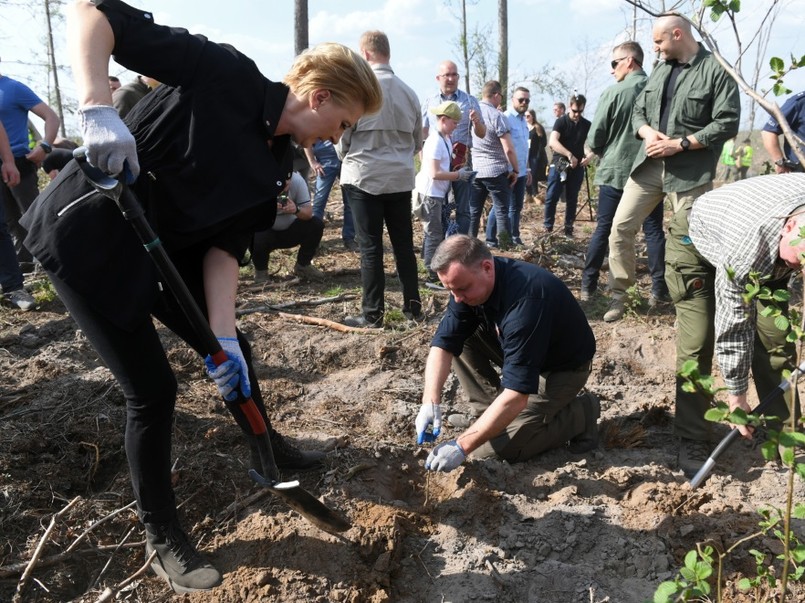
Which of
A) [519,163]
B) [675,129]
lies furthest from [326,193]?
[675,129]

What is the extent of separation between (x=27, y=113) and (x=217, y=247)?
432 centimetres

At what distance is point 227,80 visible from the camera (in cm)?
191

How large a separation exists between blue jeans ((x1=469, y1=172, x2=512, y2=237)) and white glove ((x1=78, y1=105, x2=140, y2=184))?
534 cm

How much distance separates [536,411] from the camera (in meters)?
3.26

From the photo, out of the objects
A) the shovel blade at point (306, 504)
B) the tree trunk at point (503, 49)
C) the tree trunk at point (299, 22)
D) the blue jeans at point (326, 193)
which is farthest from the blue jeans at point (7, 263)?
the tree trunk at point (503, 49)

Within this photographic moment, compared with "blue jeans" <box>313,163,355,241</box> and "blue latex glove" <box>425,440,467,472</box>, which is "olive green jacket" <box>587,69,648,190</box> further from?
"blue latex glove" <box>425,440,467,472</box>

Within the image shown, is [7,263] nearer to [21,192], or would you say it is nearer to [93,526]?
[21,192]

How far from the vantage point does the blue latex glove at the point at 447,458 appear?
276 cm

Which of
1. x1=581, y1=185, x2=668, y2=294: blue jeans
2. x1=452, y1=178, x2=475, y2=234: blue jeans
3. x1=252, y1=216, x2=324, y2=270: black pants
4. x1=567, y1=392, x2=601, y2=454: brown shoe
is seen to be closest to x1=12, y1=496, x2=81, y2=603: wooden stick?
x1=567, y1=392, x2=601, y2=454: brown shoe

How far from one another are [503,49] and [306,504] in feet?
47.1

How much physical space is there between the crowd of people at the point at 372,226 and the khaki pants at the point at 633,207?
15 mm

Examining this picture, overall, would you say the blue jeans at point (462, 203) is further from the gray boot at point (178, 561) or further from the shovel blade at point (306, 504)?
the gray boot at point (178, 561)

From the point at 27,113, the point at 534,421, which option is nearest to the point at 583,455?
the point at 534,421

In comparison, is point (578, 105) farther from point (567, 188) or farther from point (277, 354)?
point (277, 354)
